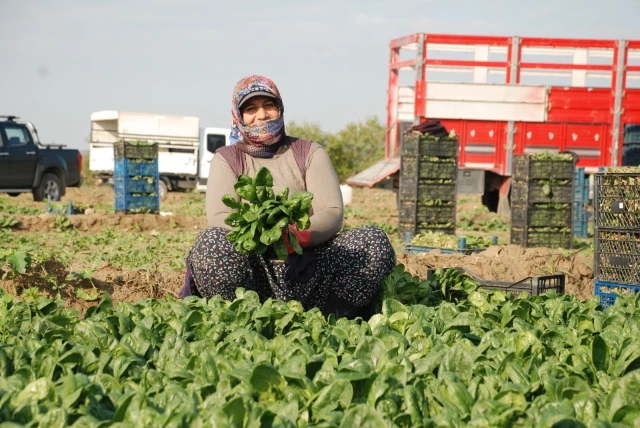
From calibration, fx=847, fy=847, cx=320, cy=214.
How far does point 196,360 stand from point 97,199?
22416 mm

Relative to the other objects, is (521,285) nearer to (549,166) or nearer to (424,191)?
(549,166)

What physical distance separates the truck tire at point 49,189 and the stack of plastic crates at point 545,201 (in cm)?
1164

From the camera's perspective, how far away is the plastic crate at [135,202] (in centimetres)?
1691

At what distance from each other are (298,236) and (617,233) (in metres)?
3.05

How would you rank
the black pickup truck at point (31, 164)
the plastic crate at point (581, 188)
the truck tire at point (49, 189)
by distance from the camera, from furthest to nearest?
the truck tire at point (49, 189) → the black pickup truck at point (31, 164) → the plastic crate at point (581, 188)

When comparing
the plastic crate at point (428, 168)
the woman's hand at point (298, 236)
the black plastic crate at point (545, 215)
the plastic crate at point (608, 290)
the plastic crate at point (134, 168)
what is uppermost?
the plastic crate at point (428, 168)

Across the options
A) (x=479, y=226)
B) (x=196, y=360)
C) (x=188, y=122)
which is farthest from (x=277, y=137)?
(x=188, y=122)

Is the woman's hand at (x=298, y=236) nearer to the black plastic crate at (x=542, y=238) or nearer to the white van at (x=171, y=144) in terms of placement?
the black plastic crate at (x=542, y=238)

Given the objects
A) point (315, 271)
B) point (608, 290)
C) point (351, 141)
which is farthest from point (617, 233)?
point (351, 141)

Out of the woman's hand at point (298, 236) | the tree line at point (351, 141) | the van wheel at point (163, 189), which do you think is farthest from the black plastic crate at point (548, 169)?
the tree line at point (351, 141)

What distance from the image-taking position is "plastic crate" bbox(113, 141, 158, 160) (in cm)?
1705

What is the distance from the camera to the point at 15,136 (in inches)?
733

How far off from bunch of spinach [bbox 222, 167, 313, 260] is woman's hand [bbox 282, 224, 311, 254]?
0.08 feet

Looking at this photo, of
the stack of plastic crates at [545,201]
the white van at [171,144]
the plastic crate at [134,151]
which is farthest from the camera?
the white van at [171,144]
